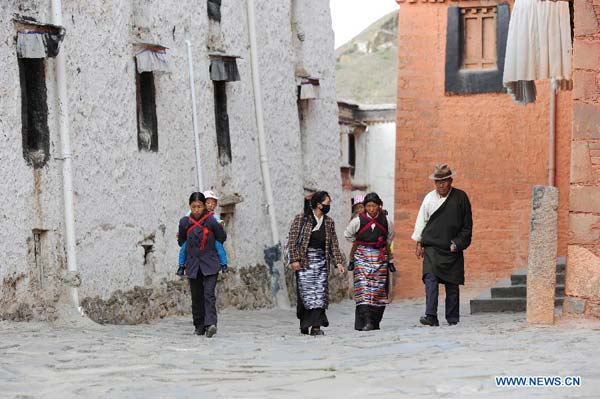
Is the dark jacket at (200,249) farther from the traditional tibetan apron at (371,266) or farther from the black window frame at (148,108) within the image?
the black window frame at (148,108)

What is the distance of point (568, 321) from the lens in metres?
11.6

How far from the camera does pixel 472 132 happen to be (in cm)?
2164

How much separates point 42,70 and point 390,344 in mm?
4606

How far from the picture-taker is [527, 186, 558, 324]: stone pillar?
446 inches

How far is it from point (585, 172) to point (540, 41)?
2.24m

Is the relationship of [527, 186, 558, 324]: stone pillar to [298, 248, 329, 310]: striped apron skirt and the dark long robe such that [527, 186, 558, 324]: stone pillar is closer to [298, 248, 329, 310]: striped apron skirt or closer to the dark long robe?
the dark long robe

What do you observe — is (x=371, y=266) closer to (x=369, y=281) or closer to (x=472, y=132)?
(x=369, y=281)

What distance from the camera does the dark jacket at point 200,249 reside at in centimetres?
1284

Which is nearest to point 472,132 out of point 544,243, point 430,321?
point 430,321

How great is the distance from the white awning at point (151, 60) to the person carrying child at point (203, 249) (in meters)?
2.77

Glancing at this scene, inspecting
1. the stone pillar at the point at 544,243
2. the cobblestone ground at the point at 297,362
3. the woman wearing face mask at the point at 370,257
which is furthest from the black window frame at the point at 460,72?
the stone pillar at the point at 544,243

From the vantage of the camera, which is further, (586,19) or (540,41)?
(540,41)

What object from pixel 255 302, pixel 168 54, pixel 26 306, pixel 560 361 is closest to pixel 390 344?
pixel 560 361

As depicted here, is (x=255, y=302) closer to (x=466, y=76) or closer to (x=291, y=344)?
(x=466, y=76)
